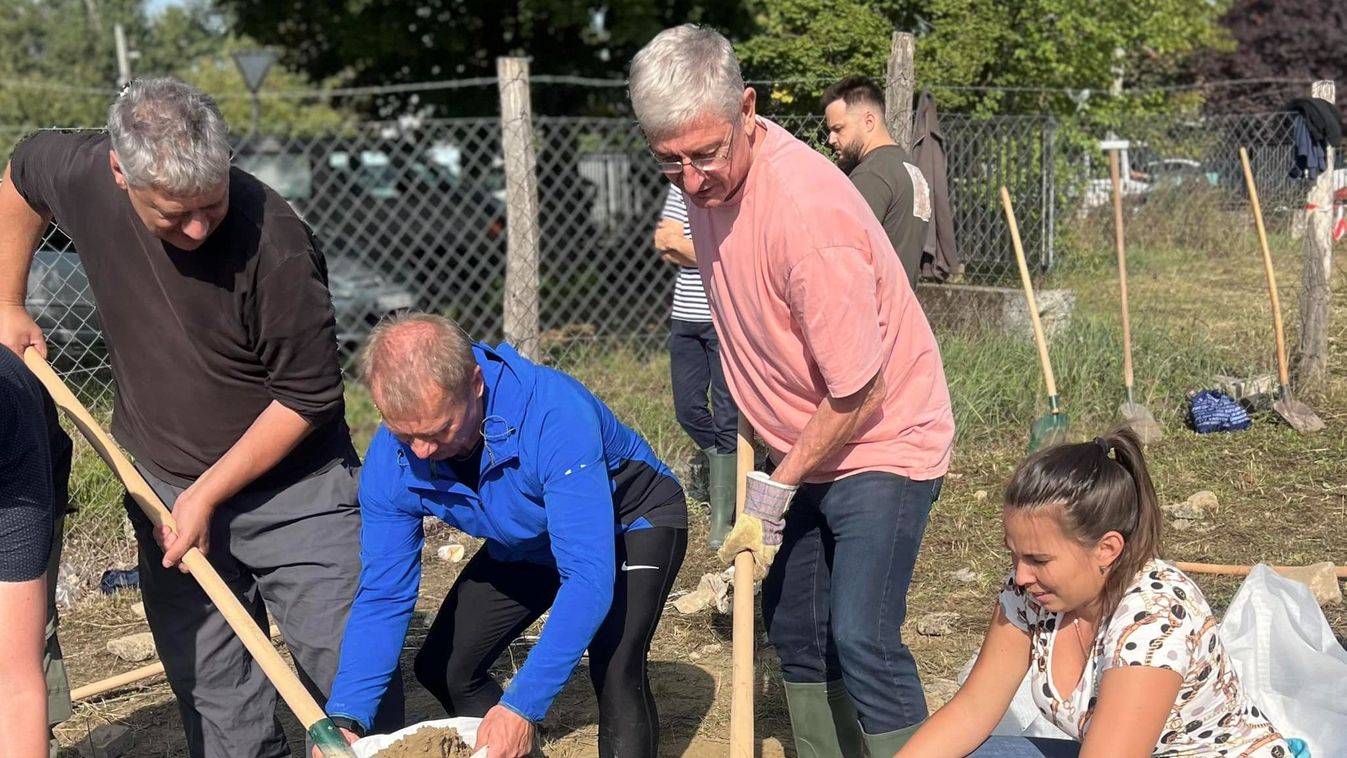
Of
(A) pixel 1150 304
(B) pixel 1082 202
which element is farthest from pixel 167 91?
(B) pixel 1082 202

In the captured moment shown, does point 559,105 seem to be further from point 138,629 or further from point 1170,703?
point 1170,703

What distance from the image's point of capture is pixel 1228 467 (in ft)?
19.0

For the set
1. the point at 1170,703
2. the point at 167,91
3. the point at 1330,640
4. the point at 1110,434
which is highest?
the point at 167,91

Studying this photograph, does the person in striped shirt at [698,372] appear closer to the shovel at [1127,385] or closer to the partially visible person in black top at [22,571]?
the shovel at [1127,385]

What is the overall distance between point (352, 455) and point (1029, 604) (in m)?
1.56

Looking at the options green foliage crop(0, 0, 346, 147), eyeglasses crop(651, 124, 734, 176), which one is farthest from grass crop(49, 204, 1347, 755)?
green foliage crop(0, 0, 346, 147)

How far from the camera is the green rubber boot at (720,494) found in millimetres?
4945

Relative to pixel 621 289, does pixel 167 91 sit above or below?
above

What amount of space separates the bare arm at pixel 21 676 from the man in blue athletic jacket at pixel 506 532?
0.64m

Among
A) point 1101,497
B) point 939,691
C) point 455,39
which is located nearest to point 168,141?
point 1101,497

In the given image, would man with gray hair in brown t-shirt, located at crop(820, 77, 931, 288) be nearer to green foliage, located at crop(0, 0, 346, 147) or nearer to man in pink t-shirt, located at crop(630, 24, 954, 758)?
man in pink t-shirt, located at crop(630, 24, 954, 758)

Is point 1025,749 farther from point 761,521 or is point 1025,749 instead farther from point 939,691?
point 939,691

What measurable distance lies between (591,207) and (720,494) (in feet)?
26.1

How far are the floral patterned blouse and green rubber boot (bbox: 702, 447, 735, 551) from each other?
105 inches
